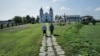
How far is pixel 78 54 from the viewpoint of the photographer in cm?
1384

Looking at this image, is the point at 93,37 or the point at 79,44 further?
the point at 93,37

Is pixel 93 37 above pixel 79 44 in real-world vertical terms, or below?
below

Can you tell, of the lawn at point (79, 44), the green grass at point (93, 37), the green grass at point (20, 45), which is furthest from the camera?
the green grass at point (93, 37)

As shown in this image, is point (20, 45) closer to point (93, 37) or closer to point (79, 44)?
point (79, 44)

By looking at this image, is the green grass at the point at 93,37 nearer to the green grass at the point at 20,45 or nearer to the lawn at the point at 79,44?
the lawn at the point at 79,44

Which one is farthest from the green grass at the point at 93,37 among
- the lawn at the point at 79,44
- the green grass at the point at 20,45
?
the green grass at the point at 20,45

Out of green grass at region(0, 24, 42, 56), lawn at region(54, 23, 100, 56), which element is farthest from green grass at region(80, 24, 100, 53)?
green grass at region(0, 24, 42, 56)

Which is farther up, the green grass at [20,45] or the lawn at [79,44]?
the lawn at [79,44]

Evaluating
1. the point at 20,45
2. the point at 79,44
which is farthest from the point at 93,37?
the point at 20,45

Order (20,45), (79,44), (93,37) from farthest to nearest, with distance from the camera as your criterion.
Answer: (93,37), (20,45), (79,44)

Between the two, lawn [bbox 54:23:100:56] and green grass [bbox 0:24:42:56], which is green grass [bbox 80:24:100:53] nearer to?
lawn [bbox 54:23:100:56]

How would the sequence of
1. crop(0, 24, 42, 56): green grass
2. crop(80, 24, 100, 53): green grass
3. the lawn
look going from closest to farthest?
1. the lawn
2. crop(0, 24, 42, 56): green grass
3. crop(80, 24, 100, 53): green grass

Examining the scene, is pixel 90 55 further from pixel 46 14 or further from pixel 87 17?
pixel 46 14

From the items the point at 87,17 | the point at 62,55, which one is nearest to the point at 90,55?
the point at 62,55
